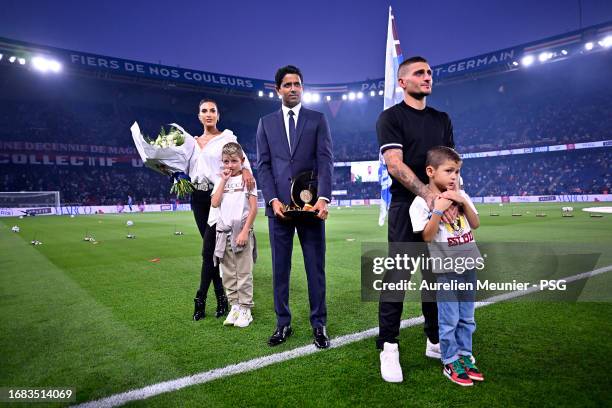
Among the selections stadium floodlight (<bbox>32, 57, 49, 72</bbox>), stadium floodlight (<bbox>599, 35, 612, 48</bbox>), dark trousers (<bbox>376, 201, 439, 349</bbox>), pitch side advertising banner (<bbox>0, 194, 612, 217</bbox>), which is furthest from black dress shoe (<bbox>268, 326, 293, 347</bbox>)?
stadium floodlight (<bbox>599, 35, 612, 48</bbox>)

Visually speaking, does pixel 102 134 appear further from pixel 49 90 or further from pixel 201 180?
pixel 201 180

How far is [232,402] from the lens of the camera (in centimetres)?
234

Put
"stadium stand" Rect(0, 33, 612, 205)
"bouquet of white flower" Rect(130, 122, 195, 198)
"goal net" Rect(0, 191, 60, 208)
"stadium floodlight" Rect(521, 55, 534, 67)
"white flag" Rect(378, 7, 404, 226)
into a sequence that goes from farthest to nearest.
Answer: "stadium floodlight" Rect(521, 55, 534, 67)
"stadium stand" Rect(0, 33, 612, 205)
"goal net" Rect(0, 191, 60, 208)
"white flag" Rect(378, 7, 404, 226)
"bouquet of white flower" Rect(130, 122, 195, 198)

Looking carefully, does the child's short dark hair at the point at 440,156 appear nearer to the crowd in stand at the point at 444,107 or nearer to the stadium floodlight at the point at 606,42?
the crowd in stand at the point at 444,107

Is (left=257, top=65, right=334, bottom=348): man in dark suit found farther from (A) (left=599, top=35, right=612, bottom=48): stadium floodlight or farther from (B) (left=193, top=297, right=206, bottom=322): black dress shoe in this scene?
(A) (left=599, top=35, right=612, bottom=48): stadium floodlight

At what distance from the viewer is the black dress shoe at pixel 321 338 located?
320 cm

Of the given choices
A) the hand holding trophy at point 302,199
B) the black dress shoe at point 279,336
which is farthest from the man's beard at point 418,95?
the black dress shoe at point 279,336

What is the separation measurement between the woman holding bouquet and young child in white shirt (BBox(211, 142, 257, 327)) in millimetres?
115

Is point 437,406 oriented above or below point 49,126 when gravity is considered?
below

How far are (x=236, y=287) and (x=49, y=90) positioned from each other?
45.2 meters

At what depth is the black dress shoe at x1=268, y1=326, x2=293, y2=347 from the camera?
330cm

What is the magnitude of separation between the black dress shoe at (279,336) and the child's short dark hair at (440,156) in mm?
1904

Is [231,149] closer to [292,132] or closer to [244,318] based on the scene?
[292,132]

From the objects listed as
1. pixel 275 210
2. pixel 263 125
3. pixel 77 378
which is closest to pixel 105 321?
pixel 77 378
